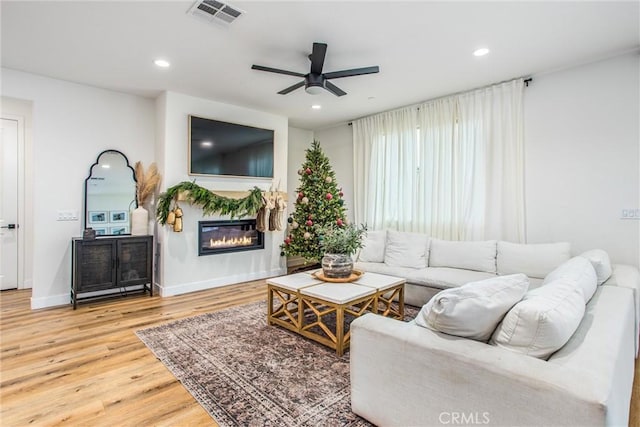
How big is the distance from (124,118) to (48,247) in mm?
1922

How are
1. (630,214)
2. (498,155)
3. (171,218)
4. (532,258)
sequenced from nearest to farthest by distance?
1. (630,214)
2. (532,258)
3. (498,155)
4. (171,218)

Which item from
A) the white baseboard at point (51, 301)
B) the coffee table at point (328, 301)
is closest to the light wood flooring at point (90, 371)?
the white baseboard at point (51, 301)

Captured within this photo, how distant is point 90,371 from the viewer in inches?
95.3

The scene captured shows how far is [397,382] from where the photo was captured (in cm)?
156

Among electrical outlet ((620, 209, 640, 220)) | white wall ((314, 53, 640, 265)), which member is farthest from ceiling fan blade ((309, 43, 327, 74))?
electrical outlet ((620, 209, 640, 220))

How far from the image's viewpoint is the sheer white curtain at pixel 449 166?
4.09m

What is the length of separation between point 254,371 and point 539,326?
188cm

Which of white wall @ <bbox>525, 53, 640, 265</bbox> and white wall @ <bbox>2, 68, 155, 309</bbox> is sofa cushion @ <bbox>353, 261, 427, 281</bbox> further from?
white wall @ <bbox>2, 68, 155, 309</bbox>

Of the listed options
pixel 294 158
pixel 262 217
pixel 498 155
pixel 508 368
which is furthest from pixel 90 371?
pixel 294 158

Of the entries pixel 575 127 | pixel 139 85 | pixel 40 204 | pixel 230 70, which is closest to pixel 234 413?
pixel 230 70

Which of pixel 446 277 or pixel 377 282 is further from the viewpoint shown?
pixel 446 277

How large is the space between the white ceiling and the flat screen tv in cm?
65

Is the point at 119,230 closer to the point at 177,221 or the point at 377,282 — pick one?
the point at 177,221

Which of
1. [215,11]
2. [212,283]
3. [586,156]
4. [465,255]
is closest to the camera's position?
[215,11]
